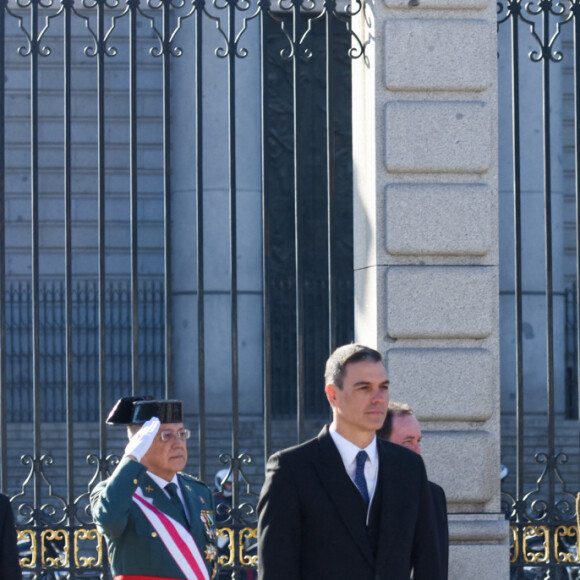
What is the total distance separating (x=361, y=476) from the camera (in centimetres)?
449

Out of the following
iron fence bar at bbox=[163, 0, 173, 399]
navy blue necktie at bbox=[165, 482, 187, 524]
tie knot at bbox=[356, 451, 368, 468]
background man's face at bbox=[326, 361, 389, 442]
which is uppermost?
iron fence bar at bbox=[163, 0, 173, 399]

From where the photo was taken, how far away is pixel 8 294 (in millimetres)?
16141

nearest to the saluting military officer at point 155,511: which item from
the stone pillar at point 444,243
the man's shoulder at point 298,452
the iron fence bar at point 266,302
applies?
the man's shoulder at point 298,452

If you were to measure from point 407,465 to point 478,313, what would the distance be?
Answer: 121 inches

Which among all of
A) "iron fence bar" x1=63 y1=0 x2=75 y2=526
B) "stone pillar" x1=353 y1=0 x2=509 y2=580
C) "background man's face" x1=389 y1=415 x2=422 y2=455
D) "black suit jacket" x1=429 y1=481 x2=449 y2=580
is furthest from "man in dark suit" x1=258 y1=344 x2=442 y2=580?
"iron fence bar" x1=63 y1=0 x2=75 y2=526

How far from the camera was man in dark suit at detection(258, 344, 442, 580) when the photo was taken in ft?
14.3

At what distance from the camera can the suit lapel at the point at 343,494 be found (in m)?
4.36

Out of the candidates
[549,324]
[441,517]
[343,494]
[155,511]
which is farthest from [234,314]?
[343,494]

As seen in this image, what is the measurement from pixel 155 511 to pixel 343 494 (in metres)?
1.18

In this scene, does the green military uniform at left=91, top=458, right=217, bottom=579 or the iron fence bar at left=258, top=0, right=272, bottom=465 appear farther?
the iron fence bar at left=258, top=0, right=272, bottom=465

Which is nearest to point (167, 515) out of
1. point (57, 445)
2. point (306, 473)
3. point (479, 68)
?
point (306, 473)

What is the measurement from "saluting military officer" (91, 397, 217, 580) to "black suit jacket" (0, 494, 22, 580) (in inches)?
20.4

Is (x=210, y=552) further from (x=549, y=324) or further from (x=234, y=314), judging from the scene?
(x=549, y=324)

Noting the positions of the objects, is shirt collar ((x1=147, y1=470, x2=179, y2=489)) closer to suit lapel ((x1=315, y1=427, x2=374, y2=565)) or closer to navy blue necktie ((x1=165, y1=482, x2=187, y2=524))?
navy blue necktie ((x1=165, y1=482, x2=187, y2=524))
